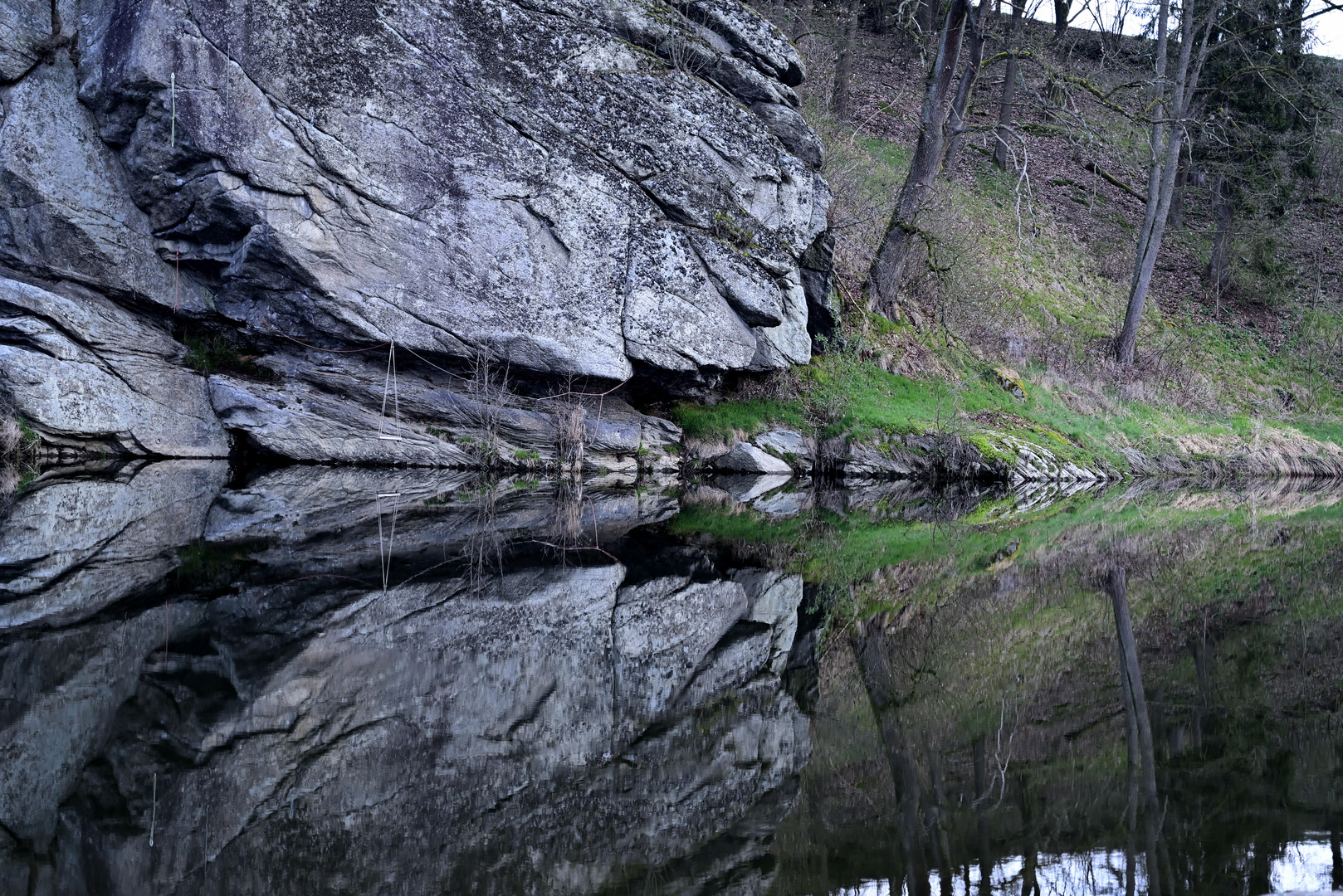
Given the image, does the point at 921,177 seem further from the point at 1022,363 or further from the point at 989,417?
the point at 1022,363

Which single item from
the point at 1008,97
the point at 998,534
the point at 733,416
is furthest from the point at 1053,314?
the point at 998,534

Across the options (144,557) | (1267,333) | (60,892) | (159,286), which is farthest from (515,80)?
(1267,333)

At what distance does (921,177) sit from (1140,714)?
58.5ft

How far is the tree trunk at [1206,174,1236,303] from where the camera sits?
31.9 metres

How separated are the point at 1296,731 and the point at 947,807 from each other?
2295mm

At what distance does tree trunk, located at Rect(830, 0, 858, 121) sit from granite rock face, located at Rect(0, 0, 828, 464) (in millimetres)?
14675

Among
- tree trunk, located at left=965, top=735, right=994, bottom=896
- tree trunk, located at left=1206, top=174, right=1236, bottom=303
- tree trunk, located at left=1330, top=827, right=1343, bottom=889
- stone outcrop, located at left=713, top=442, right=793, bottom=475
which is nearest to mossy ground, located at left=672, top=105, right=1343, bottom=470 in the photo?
stone outcrop, located at left=713, top=442, right=793, bottom=475

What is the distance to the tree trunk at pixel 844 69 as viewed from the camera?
3095cm

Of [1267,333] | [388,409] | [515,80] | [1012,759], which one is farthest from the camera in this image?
[1267,333]

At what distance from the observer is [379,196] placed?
15.9 meters

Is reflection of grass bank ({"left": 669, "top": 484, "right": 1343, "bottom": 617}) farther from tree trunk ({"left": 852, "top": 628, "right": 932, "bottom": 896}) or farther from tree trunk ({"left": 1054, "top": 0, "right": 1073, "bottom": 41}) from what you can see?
tree trunk ({"left": 1054, "top": 0, "right": 1073, "bottom": 41})

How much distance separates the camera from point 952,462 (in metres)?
18.4

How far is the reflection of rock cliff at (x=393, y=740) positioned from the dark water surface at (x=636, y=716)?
0.02 metres

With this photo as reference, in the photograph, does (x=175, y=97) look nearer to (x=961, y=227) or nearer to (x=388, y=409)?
(x=388, y=409)
